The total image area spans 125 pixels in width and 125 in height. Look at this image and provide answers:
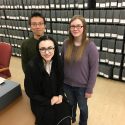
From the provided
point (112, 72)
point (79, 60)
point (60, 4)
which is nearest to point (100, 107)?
point (112, 72)

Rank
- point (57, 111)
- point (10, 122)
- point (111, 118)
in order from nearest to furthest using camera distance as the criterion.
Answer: point (10, 122), point (57, 111), point (111, 118)

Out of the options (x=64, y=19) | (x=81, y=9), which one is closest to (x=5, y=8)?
(x=64, y=19)

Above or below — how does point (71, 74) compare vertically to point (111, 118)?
above

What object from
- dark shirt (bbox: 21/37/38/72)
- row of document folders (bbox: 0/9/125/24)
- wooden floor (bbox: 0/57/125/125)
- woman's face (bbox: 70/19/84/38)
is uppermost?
row of document folders (bbox: 0/9/125/24)

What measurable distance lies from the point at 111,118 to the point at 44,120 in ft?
4.19

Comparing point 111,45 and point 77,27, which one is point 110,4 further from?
point 77,27

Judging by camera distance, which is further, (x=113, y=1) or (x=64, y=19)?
(x=64, y=19)

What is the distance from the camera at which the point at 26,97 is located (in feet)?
5.39

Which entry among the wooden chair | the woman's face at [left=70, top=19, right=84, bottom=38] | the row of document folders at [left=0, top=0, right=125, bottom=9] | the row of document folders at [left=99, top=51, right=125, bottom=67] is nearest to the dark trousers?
the woman's face at [left=70, top=19, right=84, bottom=38]

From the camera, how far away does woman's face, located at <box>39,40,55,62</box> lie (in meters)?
1.48

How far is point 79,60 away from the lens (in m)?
1.64

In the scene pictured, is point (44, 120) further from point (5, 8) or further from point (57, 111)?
point (5, 8)

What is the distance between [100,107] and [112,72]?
33.5 inches

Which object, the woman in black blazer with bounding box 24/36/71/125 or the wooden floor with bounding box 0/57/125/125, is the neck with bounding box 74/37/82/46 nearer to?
the woman in black blazer with bounding box 24/36/71/125
